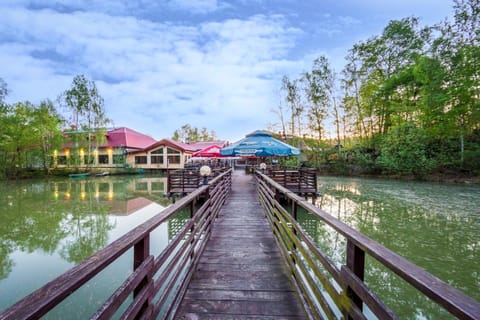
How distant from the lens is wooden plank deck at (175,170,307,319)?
171 cm

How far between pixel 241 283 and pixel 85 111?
78.0 ft

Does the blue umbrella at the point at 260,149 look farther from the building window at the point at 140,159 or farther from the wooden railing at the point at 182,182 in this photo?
the building window at the point at 140,159

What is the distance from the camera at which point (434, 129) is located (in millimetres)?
13484

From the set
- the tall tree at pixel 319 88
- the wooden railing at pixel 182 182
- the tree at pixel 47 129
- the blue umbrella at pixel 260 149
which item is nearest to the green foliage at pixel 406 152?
the tall tree at pixel 319 88

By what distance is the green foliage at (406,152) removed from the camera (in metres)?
13.6

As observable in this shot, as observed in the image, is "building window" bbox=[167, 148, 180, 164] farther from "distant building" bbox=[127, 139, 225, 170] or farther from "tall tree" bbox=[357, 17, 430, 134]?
"tall tree" bbox=[357, 17, 430, 134]

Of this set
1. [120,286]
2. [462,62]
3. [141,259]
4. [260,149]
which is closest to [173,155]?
[260,149]

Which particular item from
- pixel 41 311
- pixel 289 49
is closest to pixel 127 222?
pixel 41 311

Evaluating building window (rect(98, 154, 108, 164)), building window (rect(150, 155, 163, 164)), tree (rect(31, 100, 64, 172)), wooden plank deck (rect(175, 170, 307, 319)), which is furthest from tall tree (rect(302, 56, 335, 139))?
tree (rect(31, 100, 64, 172))

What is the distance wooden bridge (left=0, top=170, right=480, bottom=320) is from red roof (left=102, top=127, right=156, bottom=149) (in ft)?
78.8

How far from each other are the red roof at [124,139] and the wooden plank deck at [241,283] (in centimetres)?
2408

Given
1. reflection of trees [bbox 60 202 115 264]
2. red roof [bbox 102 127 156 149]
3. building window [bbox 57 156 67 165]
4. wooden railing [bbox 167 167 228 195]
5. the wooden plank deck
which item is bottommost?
reflection of trees [bbox 60 202 115 264]

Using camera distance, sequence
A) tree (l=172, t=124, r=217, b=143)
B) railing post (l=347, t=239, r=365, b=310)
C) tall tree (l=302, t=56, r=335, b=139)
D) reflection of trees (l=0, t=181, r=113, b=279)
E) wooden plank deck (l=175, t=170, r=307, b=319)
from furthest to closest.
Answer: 1. tree (l=172, t=124, r=217, b=143)
2. tall tree (l=302, t=56, r=335, b=139)
3. reflection of trees (l=0, t=181, r=113, b=279)
4. wooden plank deck (l=175, t=170, r=307, b=319)
5. railing post (l=347, t=239, r=365, b=310)

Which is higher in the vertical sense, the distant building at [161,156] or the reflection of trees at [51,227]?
the distant building at [161,156]
